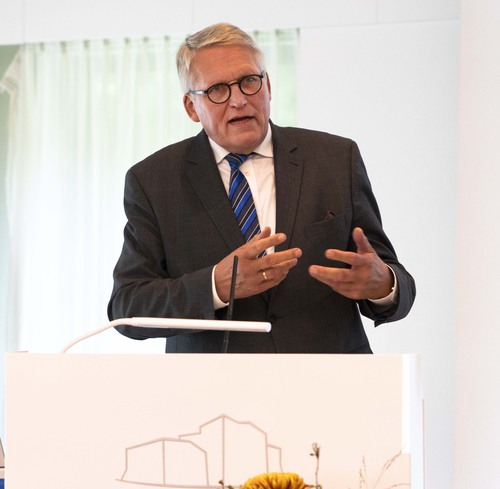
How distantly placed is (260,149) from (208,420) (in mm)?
936

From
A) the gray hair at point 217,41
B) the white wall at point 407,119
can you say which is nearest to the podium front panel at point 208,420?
the gray hair at point 217,41

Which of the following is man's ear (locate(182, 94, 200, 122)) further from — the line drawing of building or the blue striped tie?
the line drawing of building

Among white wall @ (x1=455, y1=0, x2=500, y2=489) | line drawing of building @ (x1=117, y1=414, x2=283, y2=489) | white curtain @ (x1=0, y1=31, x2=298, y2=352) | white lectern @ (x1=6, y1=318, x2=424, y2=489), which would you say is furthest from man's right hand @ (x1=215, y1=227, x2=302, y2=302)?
white curtain @ (x1=0, y1=31, x2=298, y2=352)

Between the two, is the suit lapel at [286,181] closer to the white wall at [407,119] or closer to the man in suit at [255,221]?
the man in suit at [255,221]

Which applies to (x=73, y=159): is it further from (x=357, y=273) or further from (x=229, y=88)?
(x=357, y=273)

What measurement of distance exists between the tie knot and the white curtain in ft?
9.03

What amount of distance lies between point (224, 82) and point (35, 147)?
3143 mm

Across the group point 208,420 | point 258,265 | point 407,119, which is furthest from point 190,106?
point 407,119

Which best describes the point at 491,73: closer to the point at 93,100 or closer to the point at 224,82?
the point at 224,82

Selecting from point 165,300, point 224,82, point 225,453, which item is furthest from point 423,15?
point 225,453

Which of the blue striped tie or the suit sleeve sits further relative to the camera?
the blue striped tie

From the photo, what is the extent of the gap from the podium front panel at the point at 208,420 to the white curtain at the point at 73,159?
11.5ft

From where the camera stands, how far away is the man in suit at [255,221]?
188 cm

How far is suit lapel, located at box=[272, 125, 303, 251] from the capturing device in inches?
76.1
